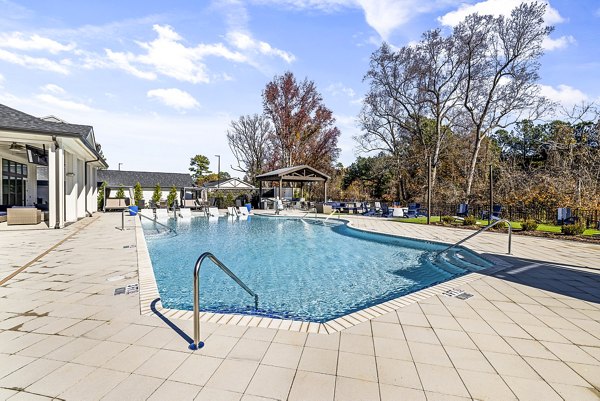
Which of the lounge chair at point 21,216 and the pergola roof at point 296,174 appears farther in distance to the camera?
the pergola roof at point 296,174

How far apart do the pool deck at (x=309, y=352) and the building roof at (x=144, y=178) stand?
3468 centimetres

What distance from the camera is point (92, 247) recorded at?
695cm

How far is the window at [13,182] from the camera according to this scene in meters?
13.3

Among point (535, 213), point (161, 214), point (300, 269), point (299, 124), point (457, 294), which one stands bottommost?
point (300, 269)

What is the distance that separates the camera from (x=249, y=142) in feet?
111

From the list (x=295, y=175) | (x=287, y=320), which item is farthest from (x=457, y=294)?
(x=295, y=175)

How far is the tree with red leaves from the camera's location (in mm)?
28359

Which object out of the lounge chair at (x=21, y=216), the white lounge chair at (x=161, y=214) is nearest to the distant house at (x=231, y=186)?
the white lounge chair at (x=161, y=214)

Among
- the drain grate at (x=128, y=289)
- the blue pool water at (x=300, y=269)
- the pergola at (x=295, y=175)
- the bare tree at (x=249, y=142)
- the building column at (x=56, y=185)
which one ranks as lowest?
the blue pool water at (x=300, y=269)

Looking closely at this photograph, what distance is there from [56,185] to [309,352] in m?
10.7

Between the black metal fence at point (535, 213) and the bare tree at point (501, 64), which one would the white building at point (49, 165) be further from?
the bare tree at point (501, 64)

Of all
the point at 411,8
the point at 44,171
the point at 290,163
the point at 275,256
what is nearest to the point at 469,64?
the point at 411,8

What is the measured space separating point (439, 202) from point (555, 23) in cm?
1154

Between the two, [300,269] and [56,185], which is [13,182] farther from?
[300,269]
